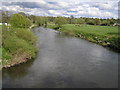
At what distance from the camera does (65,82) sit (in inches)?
710

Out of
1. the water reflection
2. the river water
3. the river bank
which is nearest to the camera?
the river water

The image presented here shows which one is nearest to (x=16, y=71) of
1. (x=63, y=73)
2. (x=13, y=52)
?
(x=13, y=52)

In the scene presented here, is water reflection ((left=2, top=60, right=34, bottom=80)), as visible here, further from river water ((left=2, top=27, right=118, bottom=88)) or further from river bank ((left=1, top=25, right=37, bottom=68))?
river bank ((left=1, top=25, right=37, bottom=68))

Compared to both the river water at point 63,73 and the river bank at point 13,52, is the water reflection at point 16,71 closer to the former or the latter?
the river water at point 63,73

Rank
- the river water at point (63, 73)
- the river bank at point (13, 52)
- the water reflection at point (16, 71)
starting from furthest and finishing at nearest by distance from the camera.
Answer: the river bank at point (13, 52), the water reflection at point (16, 71), the river water at point (63, 73)

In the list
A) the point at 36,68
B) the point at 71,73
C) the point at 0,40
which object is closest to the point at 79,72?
the point at 71,73

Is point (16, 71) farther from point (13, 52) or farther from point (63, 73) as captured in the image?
point (63, 73)

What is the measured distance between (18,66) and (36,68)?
2999mm

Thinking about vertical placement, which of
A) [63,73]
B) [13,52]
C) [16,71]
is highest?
[13,52]

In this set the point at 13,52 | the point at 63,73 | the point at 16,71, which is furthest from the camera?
the point at 13,52

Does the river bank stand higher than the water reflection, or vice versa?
the river bank

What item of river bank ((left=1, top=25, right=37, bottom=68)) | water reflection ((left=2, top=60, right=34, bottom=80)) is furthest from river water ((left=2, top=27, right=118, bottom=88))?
river bank ((left=1, top=25, right=37, bottom=68))

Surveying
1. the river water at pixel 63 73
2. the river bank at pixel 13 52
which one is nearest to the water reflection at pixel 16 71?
the river water at pixel 63 73

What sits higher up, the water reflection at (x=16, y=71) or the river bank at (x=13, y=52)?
the river bank at (x=13, y=52)
